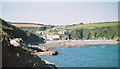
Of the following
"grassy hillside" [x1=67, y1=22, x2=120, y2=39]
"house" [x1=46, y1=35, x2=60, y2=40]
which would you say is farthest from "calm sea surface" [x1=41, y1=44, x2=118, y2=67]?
"grassy hillside" [x1=67, y1=22, x2=120, y2=39]

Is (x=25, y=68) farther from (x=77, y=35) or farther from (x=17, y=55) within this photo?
(x=77, y=35)

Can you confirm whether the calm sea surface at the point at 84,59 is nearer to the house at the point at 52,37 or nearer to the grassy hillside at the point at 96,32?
the house at the point at 52,37

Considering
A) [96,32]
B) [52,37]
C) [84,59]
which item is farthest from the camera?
[96,32]

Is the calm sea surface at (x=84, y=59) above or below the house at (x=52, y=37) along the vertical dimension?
above

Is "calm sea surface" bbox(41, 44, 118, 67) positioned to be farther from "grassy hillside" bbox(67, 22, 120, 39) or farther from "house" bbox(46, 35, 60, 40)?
"grassy hillside" bbox(67, 22, 120, 39)

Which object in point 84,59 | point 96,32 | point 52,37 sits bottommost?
point 52,37

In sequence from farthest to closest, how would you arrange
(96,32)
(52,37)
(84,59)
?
(96,32) < (52,37) < (84,59)

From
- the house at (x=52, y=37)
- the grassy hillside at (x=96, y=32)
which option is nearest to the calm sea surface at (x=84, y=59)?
the house at (x=52, y=37)

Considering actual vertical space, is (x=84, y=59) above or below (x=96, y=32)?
above

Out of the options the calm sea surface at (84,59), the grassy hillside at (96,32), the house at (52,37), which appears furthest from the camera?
the grassy hillside at (96,32)

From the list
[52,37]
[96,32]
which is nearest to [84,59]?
[52,37]

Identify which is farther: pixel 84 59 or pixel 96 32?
pixel 96 32

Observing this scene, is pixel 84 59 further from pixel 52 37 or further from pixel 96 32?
pixel 96 32

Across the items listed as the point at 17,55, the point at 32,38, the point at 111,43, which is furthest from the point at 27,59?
the point at 111,43
